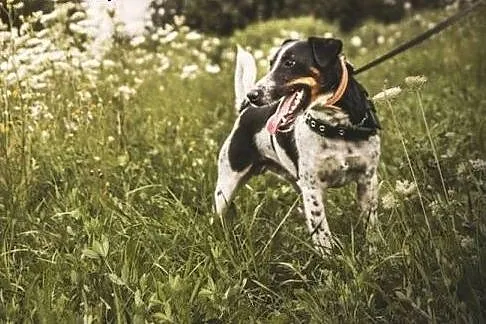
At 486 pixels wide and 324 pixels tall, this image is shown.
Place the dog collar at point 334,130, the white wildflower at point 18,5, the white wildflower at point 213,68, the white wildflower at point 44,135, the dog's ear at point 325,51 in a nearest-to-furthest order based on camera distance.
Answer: the dog's ear at point 325,51 → the dog collar at point 334,130 → the white wildflower at point 18,5 → the white wildflower at point 44,135 → the white wildflower at point 213,68

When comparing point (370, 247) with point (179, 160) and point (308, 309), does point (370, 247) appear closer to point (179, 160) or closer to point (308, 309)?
point (308, 309)

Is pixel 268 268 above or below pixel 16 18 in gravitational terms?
below

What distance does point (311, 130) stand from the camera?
8.13 ft

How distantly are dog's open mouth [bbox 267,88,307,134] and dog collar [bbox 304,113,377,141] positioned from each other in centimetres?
5

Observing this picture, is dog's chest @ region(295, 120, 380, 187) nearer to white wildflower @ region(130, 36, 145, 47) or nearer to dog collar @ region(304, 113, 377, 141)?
dog collar @ region(304, 113, 377, 141)

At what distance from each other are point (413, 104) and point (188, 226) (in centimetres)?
154

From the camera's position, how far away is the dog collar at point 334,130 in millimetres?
2449

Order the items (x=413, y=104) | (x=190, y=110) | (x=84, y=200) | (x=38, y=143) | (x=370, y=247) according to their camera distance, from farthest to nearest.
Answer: (x=413, y=104) < (x=190, y=110) < (x=38, y=143) < (x=84, y=200) < (x=370, y=247)

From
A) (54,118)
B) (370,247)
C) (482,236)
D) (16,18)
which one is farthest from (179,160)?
(482,236)

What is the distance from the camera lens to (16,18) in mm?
2889

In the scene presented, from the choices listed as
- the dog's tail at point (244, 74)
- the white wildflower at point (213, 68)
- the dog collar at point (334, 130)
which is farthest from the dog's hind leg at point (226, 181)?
the white wildflower at point (213, 68)

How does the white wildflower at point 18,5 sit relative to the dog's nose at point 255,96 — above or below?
above

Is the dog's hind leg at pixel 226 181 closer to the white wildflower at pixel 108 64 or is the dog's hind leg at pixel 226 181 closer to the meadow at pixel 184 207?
the meadow at pixel 184 207

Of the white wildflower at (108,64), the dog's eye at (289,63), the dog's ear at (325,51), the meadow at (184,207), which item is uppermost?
the dog's ear at (325,51)
